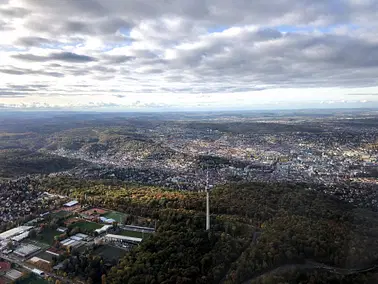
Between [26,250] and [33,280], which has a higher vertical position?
[26,250]

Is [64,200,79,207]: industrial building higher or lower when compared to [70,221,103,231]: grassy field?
higher

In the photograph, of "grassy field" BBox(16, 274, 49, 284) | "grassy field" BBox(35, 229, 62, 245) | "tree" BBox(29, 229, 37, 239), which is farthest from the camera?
"tree" BBox(29, 229, 37, 239)

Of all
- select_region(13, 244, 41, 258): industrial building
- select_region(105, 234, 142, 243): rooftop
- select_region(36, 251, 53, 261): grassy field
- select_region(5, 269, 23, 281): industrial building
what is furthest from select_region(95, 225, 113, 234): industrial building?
select_region(5, 269, 23, 281): industrial building

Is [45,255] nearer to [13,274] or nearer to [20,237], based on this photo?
[13,274]

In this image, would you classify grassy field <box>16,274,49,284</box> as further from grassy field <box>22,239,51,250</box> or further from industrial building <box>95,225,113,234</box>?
industrial building <box>95,225,113,234</box>

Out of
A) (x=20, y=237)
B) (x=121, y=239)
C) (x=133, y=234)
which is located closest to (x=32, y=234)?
(x=20, y=237)

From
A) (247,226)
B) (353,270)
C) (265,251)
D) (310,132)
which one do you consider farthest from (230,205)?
(310,132)
